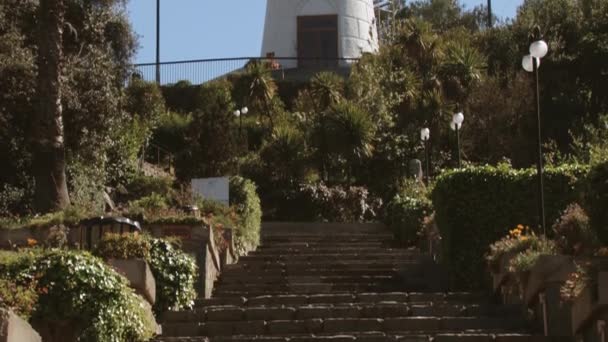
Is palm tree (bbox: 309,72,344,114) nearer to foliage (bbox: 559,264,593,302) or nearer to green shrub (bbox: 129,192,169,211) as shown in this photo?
green shrub (bbox: 129,192,169,211)

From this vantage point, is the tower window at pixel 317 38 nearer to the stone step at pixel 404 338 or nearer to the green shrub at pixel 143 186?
the green shrub at pixel 143 186

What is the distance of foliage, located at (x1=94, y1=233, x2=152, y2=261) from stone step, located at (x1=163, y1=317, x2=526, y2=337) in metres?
0.90

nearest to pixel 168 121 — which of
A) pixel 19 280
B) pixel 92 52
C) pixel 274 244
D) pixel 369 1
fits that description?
pixel 369 1

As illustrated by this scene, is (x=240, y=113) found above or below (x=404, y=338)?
above

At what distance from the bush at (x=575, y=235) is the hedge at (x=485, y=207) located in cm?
325

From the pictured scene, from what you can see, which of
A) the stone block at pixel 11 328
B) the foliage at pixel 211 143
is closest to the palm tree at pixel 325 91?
the foliage at pixel 211 143

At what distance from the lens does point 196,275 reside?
16719mm

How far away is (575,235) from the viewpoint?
574 inches

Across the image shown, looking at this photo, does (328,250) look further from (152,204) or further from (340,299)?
(340,299)

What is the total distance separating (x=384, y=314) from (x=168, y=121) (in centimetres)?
2507

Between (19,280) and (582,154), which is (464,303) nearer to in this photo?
(19,280)

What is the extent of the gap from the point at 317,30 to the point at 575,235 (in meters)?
32.2

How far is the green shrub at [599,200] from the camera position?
38.3ft

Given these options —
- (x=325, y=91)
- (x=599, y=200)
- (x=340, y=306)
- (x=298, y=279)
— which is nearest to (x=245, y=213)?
(x=298, y=279)
